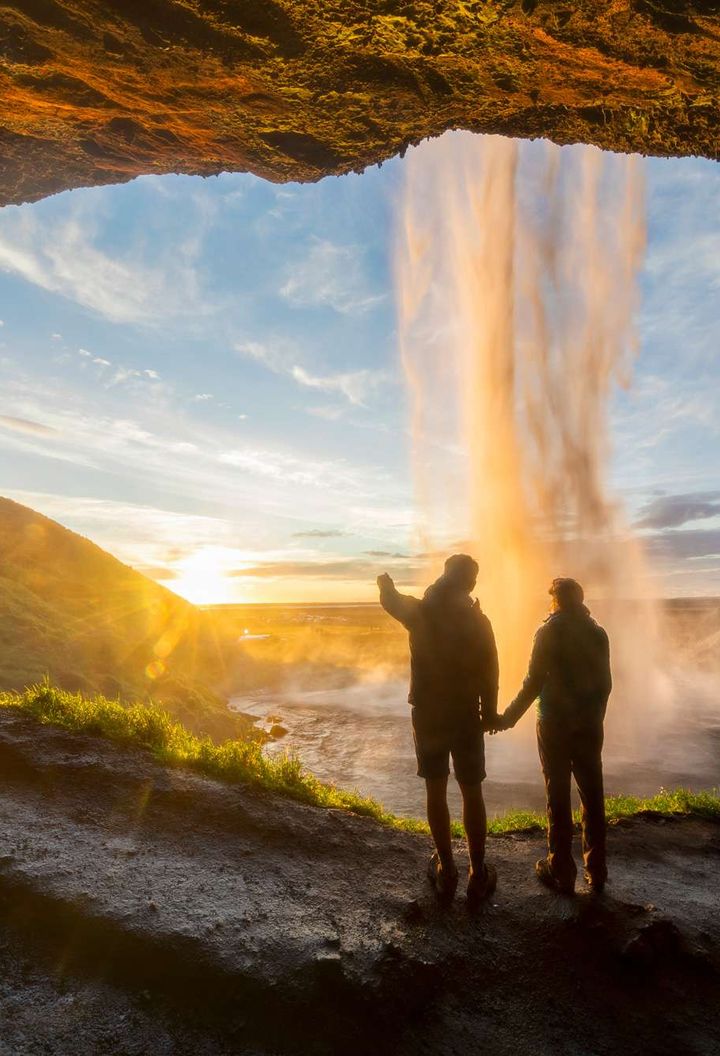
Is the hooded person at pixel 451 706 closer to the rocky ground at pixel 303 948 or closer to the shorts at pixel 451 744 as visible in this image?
the shorts at pixel 451 744

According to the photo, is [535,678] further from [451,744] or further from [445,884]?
[445,884]

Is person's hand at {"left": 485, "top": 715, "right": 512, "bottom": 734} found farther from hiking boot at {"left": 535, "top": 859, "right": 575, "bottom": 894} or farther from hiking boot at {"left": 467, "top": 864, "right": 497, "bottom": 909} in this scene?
hiking boot at {"left": 535, "top": 859, "right": 575, "bottom": 894}

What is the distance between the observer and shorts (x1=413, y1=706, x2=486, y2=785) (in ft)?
15.6

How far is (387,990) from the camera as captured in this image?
361 centimetres

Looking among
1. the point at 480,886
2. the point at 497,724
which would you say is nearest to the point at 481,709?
the point at 497,724

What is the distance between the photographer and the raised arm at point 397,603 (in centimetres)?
488

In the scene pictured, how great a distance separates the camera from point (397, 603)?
16.2 ft

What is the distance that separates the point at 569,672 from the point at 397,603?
71.8 inches

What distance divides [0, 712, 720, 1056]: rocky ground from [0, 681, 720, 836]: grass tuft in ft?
2.98

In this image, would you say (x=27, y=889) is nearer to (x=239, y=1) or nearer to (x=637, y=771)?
(x=239, y=1)

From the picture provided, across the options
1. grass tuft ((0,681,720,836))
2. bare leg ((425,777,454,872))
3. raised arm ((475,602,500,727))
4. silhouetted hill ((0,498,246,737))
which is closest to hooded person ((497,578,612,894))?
raised arm ((475,602,500,727))

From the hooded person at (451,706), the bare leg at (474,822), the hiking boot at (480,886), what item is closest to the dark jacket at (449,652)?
the hooded person at (451,706)

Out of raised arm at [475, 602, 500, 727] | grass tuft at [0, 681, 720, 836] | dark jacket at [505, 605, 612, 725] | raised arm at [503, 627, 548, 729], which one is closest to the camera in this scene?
raised arm at [475, 602, 500, 727]

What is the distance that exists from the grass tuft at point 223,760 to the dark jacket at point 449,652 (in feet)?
9.14
